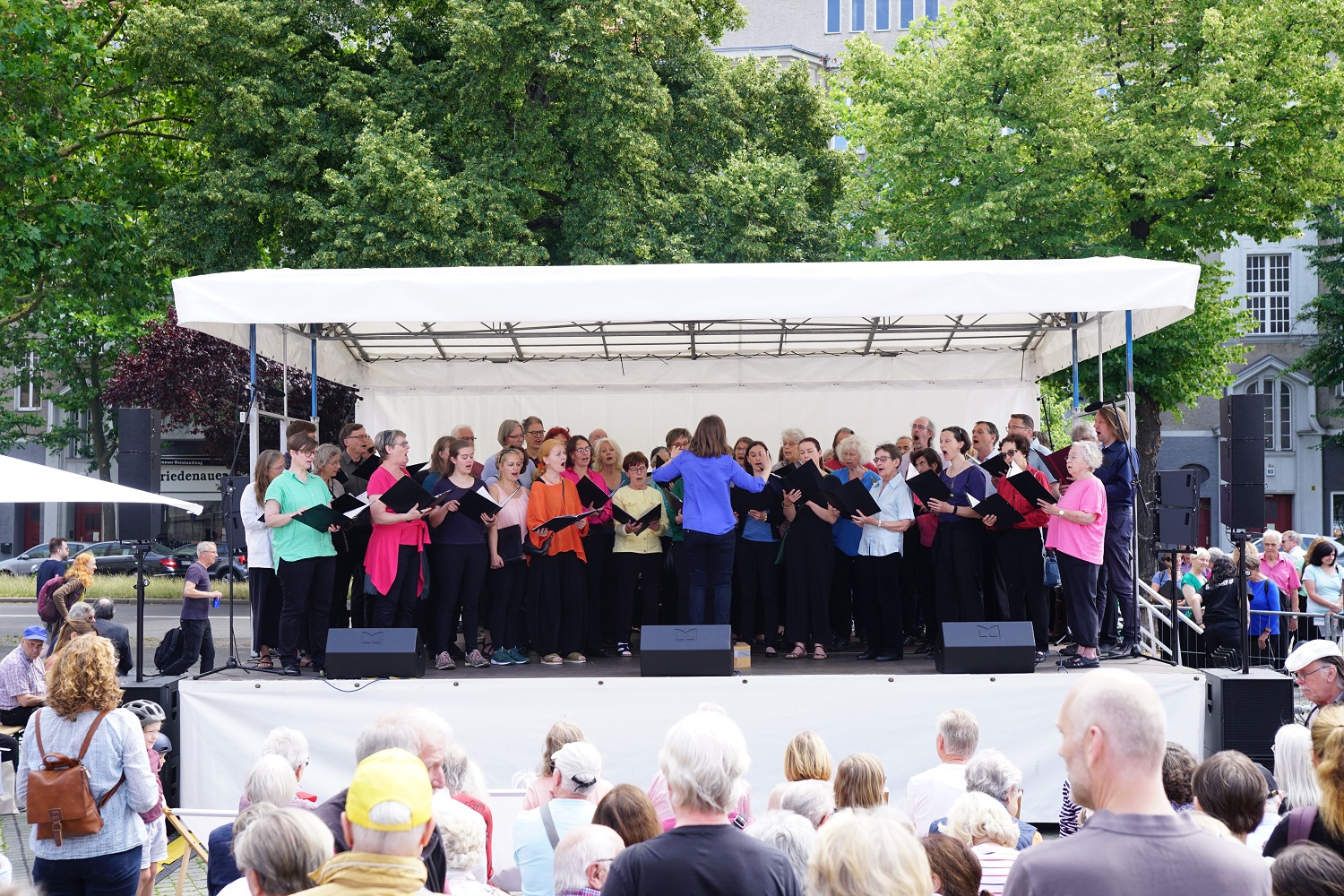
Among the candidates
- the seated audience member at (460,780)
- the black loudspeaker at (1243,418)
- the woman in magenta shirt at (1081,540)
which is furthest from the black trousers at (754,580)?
the seated audience member at (460,780)

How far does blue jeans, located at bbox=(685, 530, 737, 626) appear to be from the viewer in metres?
8.04

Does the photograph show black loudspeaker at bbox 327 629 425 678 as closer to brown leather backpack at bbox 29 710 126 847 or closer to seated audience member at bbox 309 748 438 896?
brown leather backpack at bbox 29 710 126 847

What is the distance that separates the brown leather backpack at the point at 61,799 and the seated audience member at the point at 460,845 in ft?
5.27

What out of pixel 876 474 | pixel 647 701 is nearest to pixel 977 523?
pixel 876 474

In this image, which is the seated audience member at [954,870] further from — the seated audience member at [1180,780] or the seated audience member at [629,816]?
the seated audience member at [1180,780]

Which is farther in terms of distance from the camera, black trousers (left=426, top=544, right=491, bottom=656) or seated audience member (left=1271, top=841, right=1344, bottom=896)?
black trousers (left=426, top=544, right=491, bottom=656)

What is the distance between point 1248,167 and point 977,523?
505 inches

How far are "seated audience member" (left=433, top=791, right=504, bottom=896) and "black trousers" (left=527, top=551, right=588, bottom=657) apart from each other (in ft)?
15.2

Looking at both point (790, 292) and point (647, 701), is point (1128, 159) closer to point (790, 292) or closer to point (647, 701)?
point (790, 292)

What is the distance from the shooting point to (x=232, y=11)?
15656 millimetres

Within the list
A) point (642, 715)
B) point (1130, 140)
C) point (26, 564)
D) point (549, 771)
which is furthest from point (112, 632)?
point (26, 564)

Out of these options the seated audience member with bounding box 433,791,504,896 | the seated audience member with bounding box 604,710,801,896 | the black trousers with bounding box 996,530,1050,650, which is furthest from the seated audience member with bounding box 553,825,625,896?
the black trousers with bounding box 996,530,1050,650

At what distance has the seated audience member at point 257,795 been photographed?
394cm

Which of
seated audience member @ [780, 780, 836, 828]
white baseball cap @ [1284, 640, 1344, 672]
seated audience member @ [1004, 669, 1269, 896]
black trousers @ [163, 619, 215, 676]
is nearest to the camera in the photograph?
seated audience member @ [1004, 669, 1269, 896]
